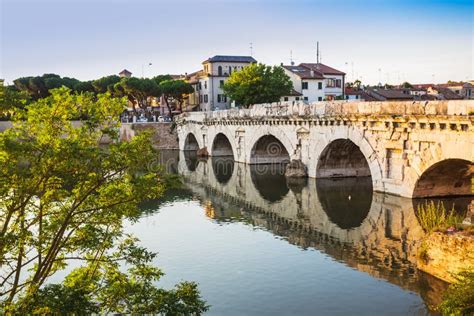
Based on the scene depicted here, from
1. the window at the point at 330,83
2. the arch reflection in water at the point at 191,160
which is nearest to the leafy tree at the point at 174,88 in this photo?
the arch reflection in water at the point at 191,160

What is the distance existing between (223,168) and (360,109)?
2472 cm

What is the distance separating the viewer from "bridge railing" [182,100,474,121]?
1086 inches

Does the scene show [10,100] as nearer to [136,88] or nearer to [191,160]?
[191,160]

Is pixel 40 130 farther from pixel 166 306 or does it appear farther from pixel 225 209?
pixel 225 209

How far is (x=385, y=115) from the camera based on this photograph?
32.8 meters

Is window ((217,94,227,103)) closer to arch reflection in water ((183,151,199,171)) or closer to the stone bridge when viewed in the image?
arch reflection in water ((183,151,199,171))

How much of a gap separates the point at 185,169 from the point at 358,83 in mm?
71977

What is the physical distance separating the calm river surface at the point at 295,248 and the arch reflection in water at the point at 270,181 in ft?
0.80

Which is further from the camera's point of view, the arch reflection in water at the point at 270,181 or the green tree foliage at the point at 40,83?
the green tree foliage at the point at 40,83

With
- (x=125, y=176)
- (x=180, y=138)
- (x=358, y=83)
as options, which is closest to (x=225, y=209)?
(x=125, y=176)

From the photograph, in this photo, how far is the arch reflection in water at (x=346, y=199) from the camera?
102ft

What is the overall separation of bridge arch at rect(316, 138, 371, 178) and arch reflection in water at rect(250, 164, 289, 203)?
3.55 m

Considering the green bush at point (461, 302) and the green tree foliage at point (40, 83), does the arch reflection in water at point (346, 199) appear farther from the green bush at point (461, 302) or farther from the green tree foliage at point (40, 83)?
the green tree foliage at point (40, 83)

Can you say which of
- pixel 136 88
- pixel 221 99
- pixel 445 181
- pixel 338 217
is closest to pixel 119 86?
pixel 136 88
